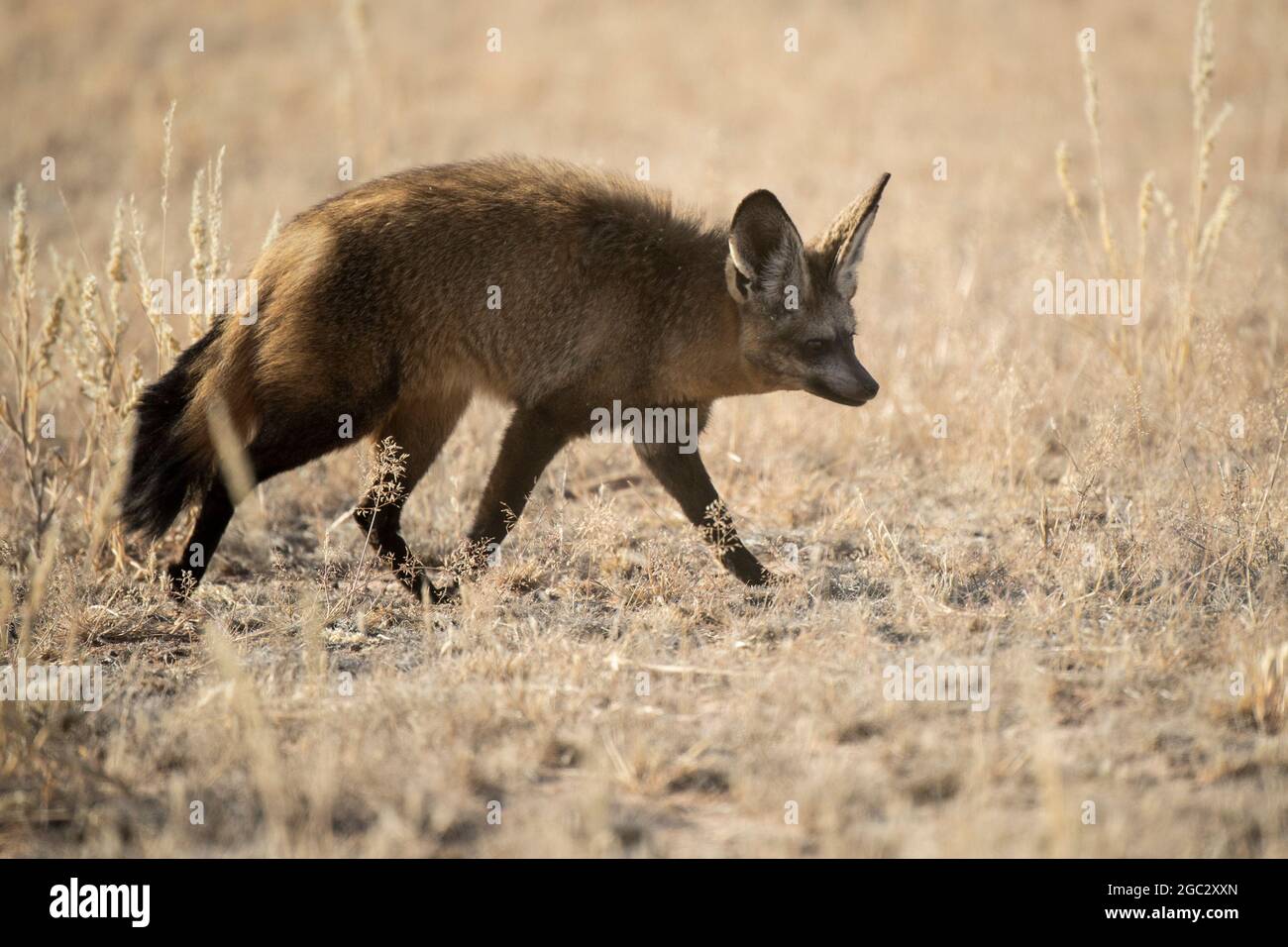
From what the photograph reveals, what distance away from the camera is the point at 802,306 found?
5609mm

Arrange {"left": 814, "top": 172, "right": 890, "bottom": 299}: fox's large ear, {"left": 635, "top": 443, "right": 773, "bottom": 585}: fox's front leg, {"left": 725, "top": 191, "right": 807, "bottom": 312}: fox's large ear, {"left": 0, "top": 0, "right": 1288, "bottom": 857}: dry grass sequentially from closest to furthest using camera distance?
{"left": 0, "top": 0, "right": 1288, "bottom": 857}: dry grass → {"left": 725, "top": 191, "right": 807, "bottom": 312}: fox's large ear → {"left": 814, "top": 172, "right": 890, "bottom": 299}: fox's large ear → {"left": 635, "top": 443, "right": 773, "bottom": 585}: fox's front leg

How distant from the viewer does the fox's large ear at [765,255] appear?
5.39 meters

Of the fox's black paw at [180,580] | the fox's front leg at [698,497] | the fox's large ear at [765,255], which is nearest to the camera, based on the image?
the fox's large ear at [765,255]

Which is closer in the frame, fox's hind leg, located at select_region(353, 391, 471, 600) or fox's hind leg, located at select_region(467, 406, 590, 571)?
fox's hind leg, located at select_region(467, 406, 590, 571)

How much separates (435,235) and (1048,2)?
14.8m

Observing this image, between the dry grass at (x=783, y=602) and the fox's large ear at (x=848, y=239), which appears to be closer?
the dry grass at (x=783, y=602)

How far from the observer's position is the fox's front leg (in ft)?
19.0

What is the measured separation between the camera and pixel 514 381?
569 centimetres

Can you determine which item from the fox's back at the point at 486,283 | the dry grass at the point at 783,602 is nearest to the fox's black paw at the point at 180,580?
the dry grass at the point at 783,602

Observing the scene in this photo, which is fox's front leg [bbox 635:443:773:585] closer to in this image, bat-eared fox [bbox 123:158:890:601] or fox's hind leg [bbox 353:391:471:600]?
bat-eared fox [bbox 123:158:890:601]

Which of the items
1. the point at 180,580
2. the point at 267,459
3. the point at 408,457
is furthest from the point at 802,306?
the point at 180,580

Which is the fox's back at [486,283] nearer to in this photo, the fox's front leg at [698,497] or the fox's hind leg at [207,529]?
the fox's front leg at [698,497]

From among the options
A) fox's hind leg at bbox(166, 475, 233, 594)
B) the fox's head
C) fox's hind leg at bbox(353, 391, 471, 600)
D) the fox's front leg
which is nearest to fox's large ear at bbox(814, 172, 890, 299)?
the fox's head

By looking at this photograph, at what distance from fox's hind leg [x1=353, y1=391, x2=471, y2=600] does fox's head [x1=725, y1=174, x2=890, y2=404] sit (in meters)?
1.50
